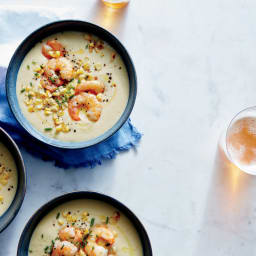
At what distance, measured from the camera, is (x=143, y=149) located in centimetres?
321

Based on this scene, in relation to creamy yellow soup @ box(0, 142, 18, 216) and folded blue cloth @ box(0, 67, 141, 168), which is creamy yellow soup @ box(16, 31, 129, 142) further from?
creamy yellow soup @ box(0, 142, 18, 216)

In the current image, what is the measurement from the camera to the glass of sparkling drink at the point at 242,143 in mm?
3152

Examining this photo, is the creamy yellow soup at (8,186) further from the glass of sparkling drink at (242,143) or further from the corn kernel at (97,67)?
the glass of sparkling drink at (242,143)

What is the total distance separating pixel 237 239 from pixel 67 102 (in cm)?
155

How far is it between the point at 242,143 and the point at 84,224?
1.23 metres

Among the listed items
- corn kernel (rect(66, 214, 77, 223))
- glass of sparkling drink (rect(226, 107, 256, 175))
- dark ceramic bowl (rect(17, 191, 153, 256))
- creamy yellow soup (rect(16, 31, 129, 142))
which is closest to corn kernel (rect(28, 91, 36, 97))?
creamy yellow soup (rect(16, 31, 129, 142))

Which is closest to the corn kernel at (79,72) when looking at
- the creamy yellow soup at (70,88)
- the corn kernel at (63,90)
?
the creamy yellow soup at (70,88)

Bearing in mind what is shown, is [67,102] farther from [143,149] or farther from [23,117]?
[143,149]

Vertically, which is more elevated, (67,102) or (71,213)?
(67,102)

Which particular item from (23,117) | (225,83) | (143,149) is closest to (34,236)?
(23,117)

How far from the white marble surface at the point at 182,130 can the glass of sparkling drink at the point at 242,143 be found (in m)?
0.13

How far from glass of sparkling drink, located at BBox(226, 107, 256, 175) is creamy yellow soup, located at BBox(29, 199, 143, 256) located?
89cm

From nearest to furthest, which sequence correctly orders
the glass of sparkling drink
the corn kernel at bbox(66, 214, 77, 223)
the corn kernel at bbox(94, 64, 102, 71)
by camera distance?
the corn kernel at bbox(66, 214, 77, 223) → the corn kernel at bbox(94, 64, 102, 71) → the glass of sparkling drink

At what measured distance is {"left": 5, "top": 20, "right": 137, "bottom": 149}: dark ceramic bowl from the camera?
2.84 m
